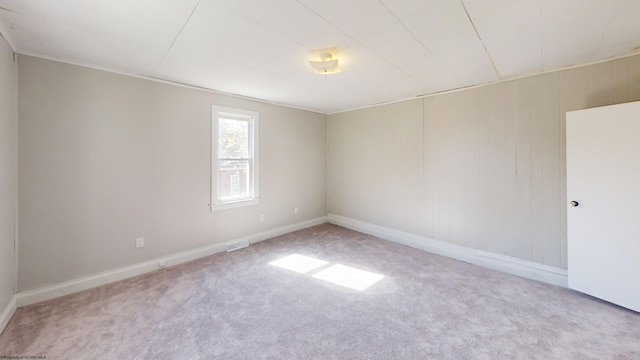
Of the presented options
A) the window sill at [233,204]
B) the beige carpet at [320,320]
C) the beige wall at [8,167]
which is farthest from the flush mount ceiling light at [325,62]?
the beige wall at [8,167]

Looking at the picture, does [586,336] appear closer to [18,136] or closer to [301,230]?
[301,230]

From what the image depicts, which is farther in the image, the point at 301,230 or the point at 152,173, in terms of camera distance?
the point at 301,230

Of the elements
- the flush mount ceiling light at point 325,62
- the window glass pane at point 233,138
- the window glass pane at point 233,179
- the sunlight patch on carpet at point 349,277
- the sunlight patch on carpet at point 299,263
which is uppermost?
the flush mount ceiling light at point 325,62

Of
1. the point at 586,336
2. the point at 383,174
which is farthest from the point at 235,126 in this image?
the point at 586,336

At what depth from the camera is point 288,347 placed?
1837 mm

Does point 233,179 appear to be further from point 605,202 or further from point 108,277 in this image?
point 605,202

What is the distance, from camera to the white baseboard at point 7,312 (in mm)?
2016

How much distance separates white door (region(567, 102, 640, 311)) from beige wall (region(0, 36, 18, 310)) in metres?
5.25

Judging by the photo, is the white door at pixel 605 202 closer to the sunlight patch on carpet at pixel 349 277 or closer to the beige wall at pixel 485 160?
the beige wall at pixel 485 160

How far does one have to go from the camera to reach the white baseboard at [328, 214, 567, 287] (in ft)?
9.20

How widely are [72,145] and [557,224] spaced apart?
5392 mm

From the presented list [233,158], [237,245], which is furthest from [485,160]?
[237,245]

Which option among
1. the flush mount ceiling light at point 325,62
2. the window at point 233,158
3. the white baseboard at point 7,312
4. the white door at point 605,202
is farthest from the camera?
the window at point 233,158

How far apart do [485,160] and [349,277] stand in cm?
238
